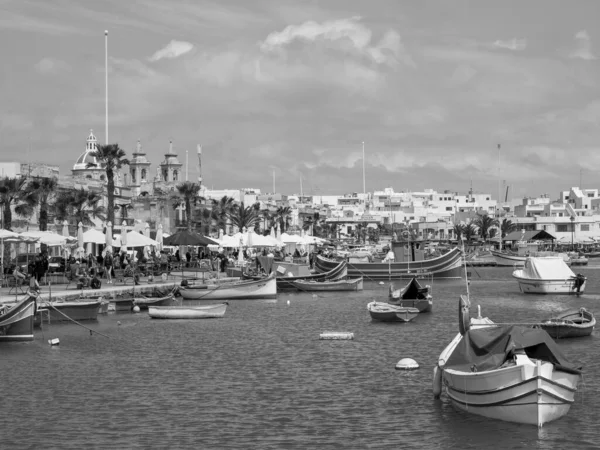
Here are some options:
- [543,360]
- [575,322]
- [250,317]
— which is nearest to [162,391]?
[543,360]

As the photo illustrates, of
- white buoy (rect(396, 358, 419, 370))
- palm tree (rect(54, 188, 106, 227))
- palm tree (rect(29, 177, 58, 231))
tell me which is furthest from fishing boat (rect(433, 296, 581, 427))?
palm tree (rect(54, 188, 106, 227))

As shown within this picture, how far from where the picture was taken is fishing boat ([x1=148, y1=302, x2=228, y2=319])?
156 feet

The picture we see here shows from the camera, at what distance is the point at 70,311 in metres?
43.0

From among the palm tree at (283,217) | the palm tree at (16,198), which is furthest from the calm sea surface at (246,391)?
the palm tree at (283,217)

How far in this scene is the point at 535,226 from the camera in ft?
654

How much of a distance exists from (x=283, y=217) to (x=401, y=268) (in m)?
87.1

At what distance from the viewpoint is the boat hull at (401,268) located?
86188 mm

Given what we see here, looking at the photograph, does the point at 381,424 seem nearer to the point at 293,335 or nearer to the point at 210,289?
the point at 293,335

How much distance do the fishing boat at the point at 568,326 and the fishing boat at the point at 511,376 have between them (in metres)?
14.1

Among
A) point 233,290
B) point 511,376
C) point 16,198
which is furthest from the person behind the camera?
point 16,198

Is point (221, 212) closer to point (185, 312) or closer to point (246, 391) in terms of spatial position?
point (185, 312)

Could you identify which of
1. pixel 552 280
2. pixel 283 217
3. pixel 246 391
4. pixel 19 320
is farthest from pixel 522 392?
pixel 283 217

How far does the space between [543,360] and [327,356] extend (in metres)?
12.9

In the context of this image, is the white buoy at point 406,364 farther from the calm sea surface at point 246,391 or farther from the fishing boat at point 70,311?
the fishing boat at point 70,311
